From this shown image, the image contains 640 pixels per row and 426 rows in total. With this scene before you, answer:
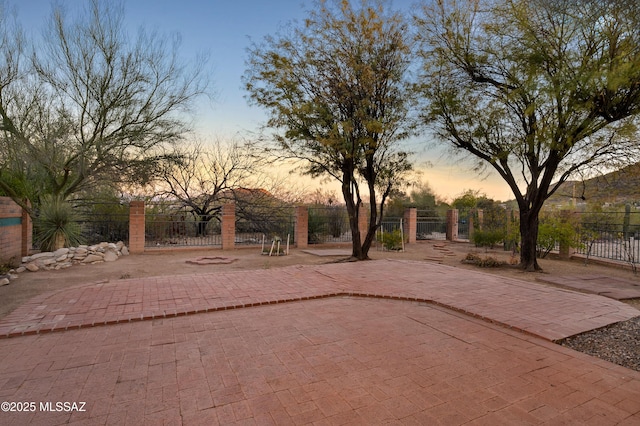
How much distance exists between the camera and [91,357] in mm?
3480

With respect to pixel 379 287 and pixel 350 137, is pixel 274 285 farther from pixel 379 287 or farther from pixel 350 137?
pixel 350 137

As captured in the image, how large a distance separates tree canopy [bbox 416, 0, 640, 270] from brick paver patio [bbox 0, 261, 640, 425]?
15.0 feet

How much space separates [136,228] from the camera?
1229 centimetres

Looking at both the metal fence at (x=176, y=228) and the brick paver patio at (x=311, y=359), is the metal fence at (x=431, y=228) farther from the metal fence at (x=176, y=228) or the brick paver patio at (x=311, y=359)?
the brick paver patio at (x=311, y=359)

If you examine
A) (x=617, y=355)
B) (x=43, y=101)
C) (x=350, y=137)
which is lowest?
(x=617, y=355)

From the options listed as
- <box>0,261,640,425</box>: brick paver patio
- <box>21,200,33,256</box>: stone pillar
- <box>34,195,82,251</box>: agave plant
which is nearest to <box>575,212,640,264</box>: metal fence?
<box>0,261,640,425</box>: brick paver patio

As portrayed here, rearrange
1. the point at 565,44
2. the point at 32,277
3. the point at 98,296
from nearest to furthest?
the point at 98,296
the point at 32,277
the point at 565,44

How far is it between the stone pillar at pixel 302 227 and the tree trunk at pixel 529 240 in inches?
312

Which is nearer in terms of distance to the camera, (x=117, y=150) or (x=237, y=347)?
(x=237, y=347)

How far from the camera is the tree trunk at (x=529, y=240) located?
32.7ft

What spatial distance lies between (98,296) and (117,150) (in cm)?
918

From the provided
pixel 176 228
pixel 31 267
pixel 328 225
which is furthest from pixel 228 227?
pixel 31 267

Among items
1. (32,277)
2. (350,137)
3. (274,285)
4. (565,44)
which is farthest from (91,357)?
(565,44)

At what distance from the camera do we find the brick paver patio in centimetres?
259
